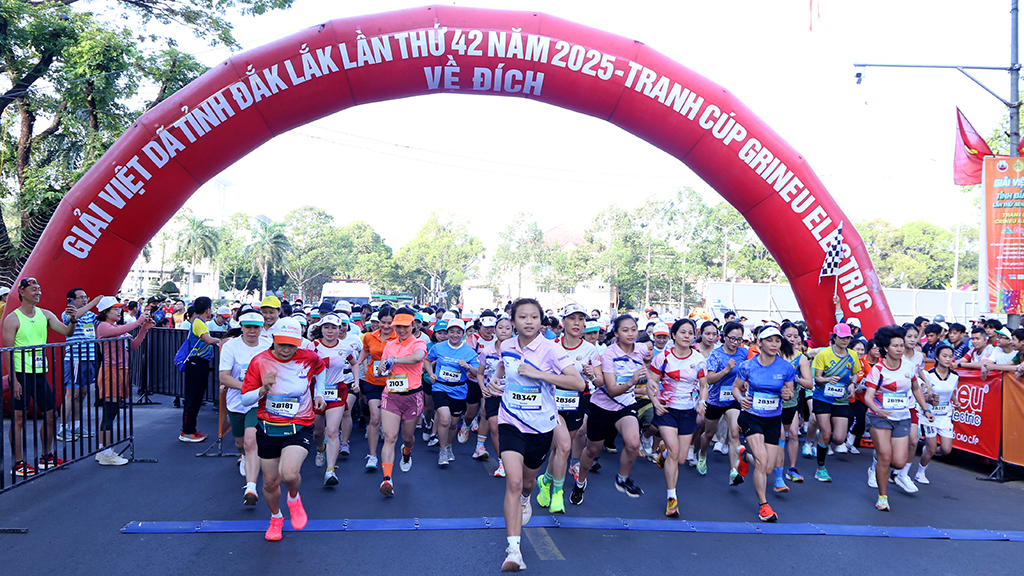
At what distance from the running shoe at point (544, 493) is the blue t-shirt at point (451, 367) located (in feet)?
5.80

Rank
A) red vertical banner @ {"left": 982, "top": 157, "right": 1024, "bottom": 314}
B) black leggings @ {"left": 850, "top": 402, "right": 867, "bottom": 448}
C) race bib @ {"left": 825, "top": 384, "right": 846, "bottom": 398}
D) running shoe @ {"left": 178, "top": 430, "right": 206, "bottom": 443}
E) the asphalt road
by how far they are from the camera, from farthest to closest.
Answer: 1. red vertical banner @ {"left": 982, "top": 157, "right": 1024, "bottom": 314}
2. black leggings @ {"left": 850, "top": 402, "right": 867, "bottom": 448}
3. running shoe @ {"left": 178, "top": 430, "right": 206, "bottom": 443}
4. race bib @ {"left": 825, "top": 384, "right": 846, "bottom": 398}
5. the asphalt road

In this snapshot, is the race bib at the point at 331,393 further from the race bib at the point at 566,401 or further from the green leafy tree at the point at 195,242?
the green leafy tree at the point at 195,242

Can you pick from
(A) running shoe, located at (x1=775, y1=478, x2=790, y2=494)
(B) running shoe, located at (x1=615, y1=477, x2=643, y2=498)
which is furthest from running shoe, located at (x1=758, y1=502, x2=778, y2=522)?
(B) running shoe, located at (x1=615, y1=477, x2=643, y2=498)

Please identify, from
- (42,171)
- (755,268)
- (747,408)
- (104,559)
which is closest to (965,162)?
(747,408)

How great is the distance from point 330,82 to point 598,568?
813 centimetres

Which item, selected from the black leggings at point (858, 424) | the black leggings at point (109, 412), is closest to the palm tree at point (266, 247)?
the black leggings at point (109, 412)

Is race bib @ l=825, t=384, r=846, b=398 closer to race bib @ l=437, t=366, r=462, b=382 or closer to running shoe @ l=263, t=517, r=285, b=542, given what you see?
race bib @ l=437, t=366, r=462, b=382

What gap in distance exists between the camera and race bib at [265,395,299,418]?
494cm

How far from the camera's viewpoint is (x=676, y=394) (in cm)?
619

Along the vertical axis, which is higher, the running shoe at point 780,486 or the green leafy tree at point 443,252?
the green leafy tree at point 443,252

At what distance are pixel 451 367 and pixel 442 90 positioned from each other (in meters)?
5.21

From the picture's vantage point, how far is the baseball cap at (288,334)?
4.89 meters

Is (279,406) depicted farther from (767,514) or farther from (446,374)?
(767,514)

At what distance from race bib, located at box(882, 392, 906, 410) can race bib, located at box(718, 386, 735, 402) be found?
147 cm
